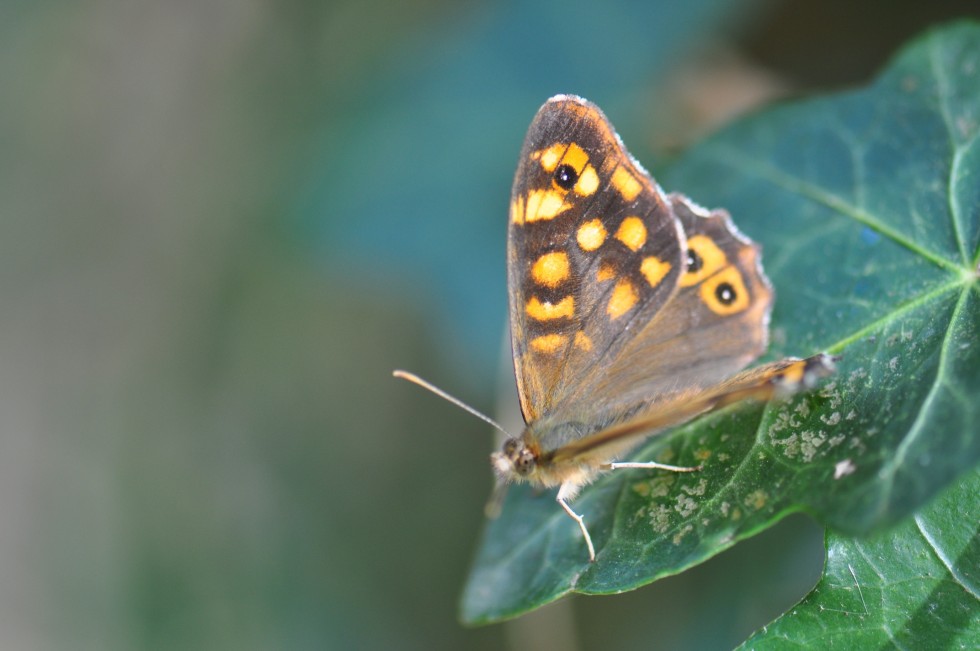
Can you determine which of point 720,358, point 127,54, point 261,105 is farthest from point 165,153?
point 720,358

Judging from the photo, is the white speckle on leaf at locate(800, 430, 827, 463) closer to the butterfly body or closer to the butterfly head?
the butterfly body

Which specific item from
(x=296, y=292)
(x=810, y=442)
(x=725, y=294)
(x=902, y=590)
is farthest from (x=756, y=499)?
(x=296, y=292)

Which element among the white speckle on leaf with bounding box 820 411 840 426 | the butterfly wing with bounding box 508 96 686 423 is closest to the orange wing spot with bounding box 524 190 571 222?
the butterfly wing with bounding box 508 96 686 423

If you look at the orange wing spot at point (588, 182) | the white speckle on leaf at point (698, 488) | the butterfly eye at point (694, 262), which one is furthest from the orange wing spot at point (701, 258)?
the white speckle on leaf at point (698, 488)

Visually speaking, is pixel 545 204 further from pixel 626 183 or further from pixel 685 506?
pixel 685 506

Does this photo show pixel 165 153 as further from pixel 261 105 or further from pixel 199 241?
pixel 261 105

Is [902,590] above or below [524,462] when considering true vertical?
below

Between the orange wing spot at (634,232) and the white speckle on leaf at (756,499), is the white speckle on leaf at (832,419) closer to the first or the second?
the white speckle on leaf at (756,499)
